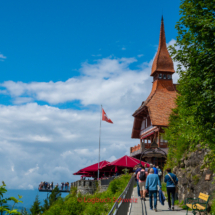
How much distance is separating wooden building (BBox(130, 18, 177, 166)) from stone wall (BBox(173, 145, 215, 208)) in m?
20.0

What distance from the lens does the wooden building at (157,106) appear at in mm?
37562

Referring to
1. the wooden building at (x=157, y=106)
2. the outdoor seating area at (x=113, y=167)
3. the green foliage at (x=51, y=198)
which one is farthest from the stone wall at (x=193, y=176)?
the green foliage at (x=51, y=198)

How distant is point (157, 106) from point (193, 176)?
26.1m

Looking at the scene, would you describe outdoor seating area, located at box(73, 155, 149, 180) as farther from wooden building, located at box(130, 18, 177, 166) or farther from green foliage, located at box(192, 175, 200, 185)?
green foliage, located at box(192, 175, 200, 185)

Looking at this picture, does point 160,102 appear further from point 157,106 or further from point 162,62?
point 162,62

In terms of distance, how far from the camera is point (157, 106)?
1556 inches

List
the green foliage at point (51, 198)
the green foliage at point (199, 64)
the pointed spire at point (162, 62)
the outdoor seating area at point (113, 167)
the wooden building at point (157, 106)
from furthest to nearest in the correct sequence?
the green foliage at point (51, 198) < the pointed spire at point (162, 62) < the wooden building at point (157, 106) < the outdoor seating area at point (113, 167) < the green foliage at point (199, 64)

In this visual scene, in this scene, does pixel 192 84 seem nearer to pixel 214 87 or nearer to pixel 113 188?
pixel 214 87

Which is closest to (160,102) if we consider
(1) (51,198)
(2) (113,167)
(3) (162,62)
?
(3) (162,62)

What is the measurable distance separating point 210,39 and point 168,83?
33.3 meters

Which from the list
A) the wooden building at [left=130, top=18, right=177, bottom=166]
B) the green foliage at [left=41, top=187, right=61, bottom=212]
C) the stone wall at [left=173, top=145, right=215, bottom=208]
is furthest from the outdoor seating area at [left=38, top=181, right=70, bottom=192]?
the stone wall at [left=173, top=145, right=215, bottom=208]

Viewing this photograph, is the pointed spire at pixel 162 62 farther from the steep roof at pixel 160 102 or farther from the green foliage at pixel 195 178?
the green foliage at pixel 195 178

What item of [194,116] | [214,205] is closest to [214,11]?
[194,116]

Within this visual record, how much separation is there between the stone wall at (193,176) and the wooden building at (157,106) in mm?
20037
